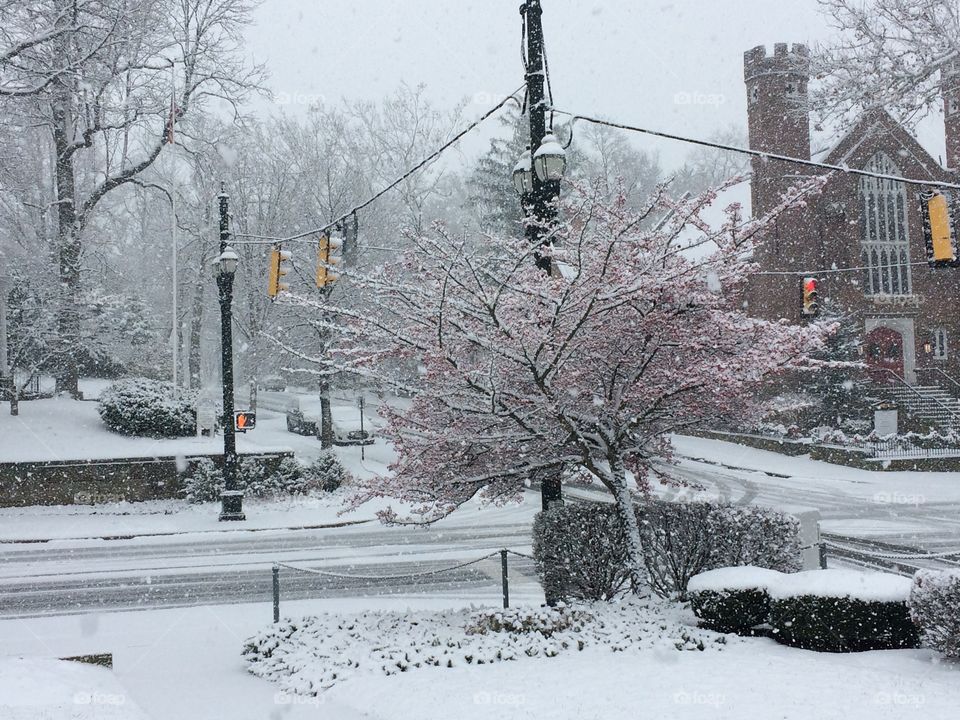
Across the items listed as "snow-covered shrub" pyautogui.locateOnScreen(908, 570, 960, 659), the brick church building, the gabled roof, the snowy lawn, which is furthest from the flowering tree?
the gabled roof

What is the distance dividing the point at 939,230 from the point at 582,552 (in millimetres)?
7283

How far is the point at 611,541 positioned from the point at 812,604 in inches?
90.7

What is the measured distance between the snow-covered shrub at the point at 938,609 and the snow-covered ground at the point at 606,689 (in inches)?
7.2

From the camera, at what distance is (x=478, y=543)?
17.2 m

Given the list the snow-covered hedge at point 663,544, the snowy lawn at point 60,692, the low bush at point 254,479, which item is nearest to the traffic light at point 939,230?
the snow-covered hedge at point 663,544

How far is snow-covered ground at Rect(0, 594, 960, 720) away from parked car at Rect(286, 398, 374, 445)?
69.6 feet

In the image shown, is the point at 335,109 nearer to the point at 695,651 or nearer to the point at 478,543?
the point at 478,543

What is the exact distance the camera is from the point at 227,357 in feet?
63.4

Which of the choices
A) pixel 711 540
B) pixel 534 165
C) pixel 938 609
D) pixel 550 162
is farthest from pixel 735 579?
pixel 534 165

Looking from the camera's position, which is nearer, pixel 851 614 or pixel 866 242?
pixel 851 614

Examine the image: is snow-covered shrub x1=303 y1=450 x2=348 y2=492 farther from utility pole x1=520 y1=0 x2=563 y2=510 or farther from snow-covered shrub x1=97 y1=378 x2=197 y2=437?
utility pole x1=520 y1=0 x2=563 y2=510

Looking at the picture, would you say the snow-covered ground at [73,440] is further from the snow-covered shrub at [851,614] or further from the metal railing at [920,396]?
the metal railing at [920,396]

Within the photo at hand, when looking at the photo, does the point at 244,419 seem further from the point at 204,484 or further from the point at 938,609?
the point at 938,609

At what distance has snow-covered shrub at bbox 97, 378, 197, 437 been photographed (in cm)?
2423
